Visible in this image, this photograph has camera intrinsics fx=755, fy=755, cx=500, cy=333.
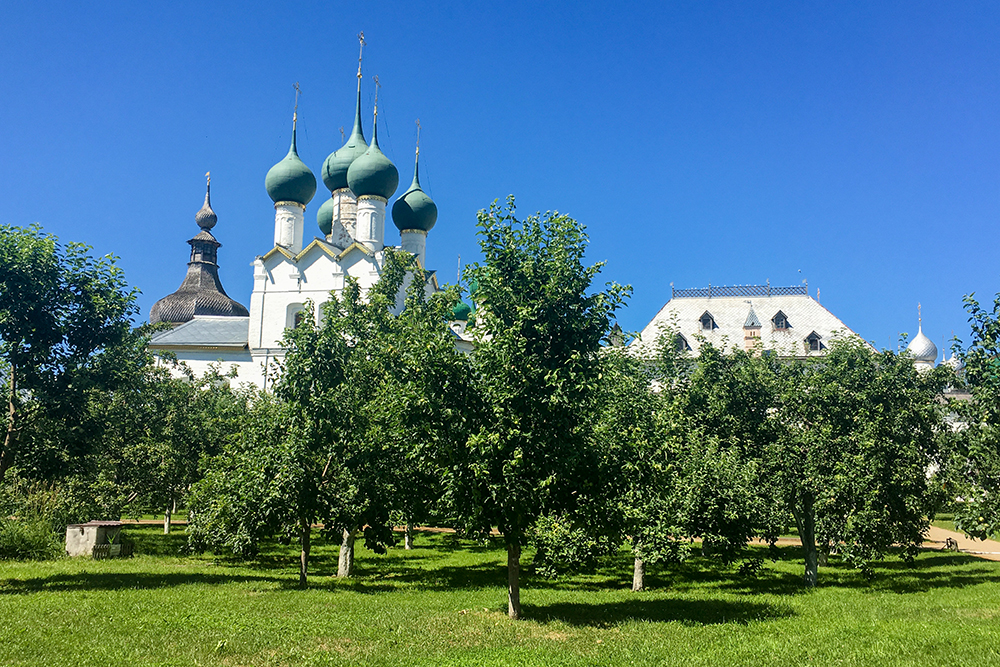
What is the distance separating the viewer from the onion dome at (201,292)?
231ft

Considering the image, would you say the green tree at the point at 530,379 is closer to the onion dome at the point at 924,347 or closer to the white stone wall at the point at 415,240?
the white stone wall at the point at 415,240

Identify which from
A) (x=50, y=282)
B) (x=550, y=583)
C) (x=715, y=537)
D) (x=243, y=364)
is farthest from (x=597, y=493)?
(x=243, y=364)

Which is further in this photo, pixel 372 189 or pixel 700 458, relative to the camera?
pixel 372 189

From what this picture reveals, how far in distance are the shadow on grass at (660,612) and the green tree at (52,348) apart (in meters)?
11.1

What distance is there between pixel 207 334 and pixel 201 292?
810 inches

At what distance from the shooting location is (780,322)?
173 ft

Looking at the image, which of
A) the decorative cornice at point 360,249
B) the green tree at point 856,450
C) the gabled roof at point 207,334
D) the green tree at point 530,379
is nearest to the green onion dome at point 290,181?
the decorative cornice at point 360,249

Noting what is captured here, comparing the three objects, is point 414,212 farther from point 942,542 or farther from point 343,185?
point 942,542

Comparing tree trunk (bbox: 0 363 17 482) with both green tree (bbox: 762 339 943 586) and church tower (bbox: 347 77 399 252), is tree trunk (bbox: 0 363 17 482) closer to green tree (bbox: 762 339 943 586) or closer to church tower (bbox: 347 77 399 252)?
green tree (bbox: 762 339 943 586)

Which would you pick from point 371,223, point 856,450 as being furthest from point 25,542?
point 371,223

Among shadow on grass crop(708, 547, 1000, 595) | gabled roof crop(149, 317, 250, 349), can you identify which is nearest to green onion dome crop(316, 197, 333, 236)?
gabled roof crop(149, 317, 250, 349)

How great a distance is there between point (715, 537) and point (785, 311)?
3936 centimetres

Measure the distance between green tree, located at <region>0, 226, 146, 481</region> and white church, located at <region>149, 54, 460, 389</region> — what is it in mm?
28263

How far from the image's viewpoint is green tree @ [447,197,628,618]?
13000mm
